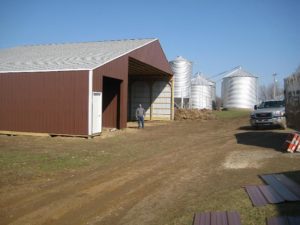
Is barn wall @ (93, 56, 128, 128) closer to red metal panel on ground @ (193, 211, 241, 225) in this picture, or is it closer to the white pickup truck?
the white pickup truck

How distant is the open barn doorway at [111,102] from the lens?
26.4 metres

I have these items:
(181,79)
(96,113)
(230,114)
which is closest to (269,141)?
(96,113)

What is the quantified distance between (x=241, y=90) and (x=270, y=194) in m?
51.3

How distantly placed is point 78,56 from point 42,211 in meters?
18.1

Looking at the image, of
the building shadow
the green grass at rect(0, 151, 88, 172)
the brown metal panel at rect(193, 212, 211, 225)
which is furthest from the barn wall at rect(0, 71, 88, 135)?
the brown metal panel at rect(193, 212, 211, 225)

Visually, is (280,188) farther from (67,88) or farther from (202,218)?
(67,88)

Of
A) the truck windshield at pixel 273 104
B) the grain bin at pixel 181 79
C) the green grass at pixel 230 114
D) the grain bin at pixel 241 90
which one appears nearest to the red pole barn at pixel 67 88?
the truck windshield at pixel 273 104

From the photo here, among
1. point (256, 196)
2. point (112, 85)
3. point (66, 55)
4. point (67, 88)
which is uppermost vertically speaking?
point (66, 55)

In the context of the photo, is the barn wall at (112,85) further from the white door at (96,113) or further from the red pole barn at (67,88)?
the white door at (96,113)

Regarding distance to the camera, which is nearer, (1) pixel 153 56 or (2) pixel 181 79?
(1) pixel 153 56

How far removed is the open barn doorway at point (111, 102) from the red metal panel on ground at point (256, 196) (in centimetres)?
1783

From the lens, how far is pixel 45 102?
21516mm

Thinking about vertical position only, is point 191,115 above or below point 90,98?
below

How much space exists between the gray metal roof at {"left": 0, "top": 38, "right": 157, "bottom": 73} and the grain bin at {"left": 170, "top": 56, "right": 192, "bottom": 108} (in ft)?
46.7
